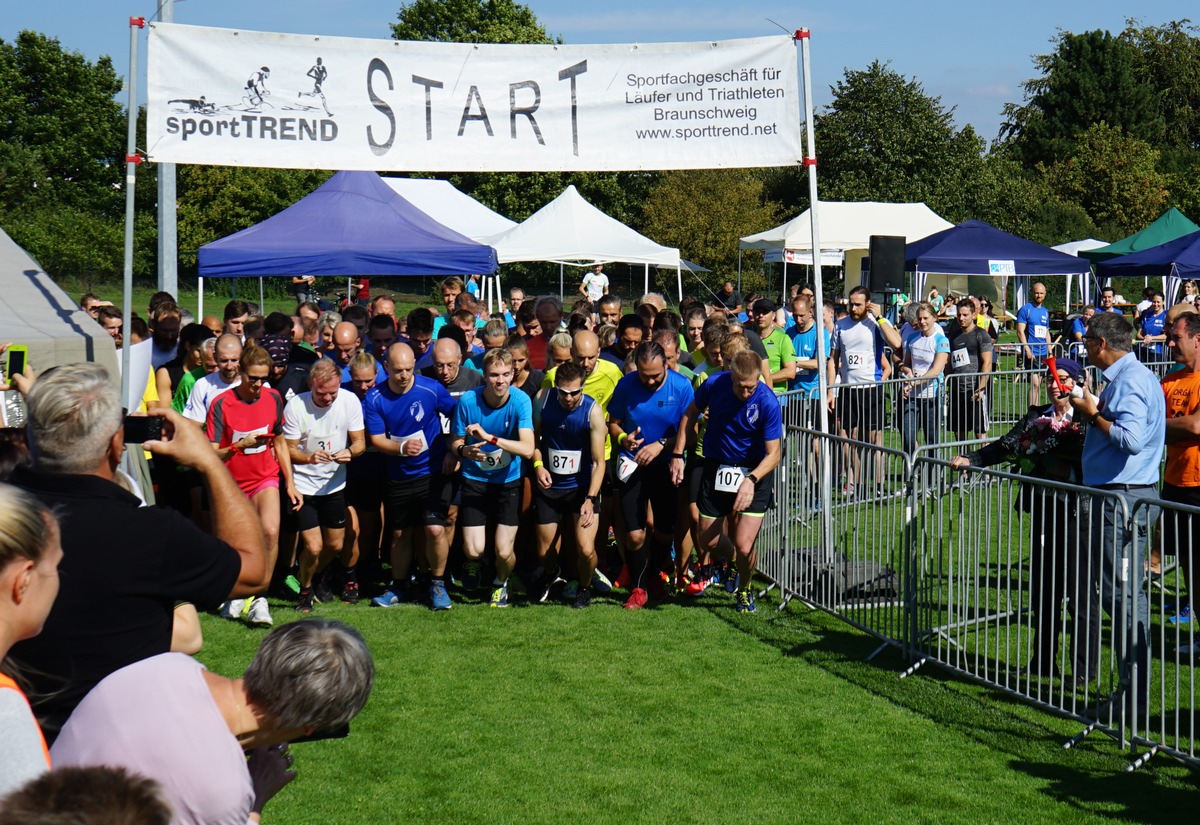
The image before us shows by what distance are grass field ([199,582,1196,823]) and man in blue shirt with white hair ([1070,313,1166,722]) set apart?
1.69 ft

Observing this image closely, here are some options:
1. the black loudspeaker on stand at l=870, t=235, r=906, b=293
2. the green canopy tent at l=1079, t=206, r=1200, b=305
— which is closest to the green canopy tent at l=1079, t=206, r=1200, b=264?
the green canopy tent at l=1079, t=206, r=1200, b=305

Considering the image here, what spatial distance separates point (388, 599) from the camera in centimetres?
861

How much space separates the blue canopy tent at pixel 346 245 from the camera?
14852mm

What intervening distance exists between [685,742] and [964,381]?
9.42 m

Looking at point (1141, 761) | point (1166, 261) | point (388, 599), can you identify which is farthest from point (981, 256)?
point (1141, 761)

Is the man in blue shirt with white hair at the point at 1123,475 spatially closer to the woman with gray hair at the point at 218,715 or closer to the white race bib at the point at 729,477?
the white race bib at the point at 729,477

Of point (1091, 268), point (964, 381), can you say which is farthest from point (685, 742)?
point (1091, 268)

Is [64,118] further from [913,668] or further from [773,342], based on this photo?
[913,668]

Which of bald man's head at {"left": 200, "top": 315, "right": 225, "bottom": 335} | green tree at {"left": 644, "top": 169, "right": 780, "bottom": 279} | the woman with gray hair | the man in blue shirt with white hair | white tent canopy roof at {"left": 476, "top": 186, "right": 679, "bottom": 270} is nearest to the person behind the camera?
the woman with gray hair

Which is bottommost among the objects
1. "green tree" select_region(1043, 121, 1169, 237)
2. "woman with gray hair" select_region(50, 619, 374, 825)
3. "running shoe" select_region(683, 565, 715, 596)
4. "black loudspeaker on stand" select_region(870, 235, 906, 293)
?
"running shoe" select_region(683, 565, 715, 596)

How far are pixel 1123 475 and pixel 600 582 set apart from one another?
13.5 ft

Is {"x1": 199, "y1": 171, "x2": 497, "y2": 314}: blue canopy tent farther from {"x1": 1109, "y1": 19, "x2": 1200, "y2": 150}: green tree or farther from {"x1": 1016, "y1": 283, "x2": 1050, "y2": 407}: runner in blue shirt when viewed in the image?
{"x1": 1109, "y1": 19, "x2": 1200, "y2": 150}: green tree

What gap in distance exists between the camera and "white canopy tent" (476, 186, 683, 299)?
22.9m

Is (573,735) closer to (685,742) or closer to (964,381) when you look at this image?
(685,742)
